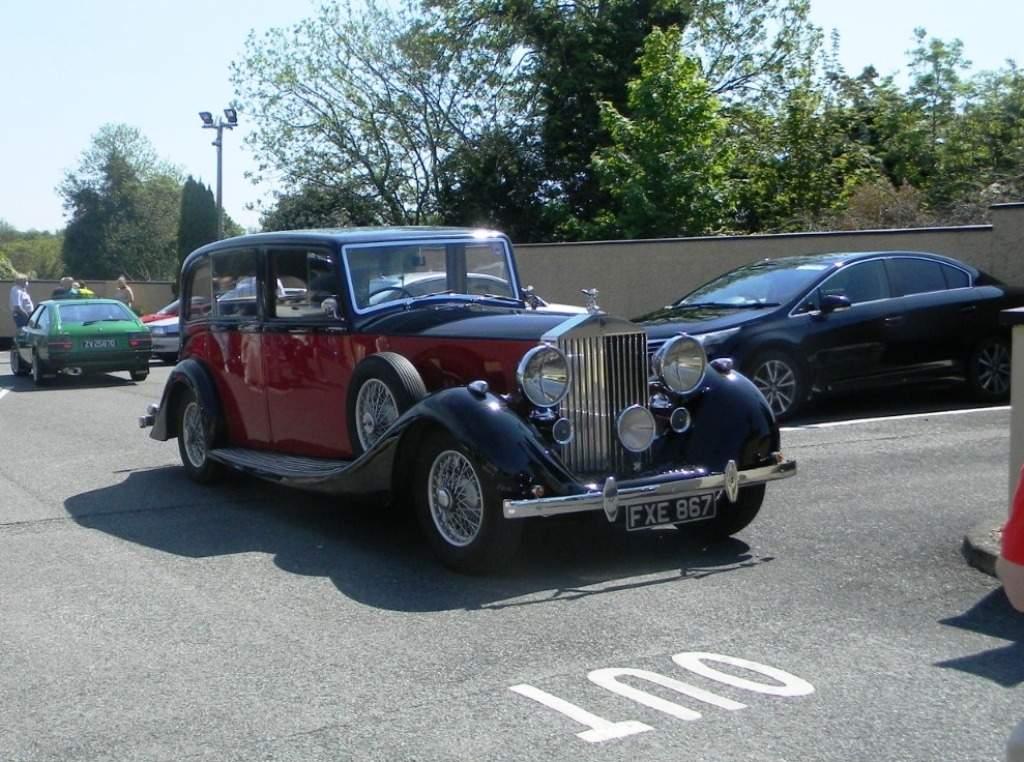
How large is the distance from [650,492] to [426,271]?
2700mm

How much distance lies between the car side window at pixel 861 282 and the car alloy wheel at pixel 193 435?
613 centimetres

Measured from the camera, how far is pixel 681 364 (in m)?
7.09

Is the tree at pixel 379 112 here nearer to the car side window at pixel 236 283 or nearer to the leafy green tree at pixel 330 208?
the leafy green tree at pixel 330 208

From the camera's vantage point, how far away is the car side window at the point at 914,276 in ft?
41.3

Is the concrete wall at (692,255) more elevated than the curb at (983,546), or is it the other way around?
the concrete wall at (692,255)

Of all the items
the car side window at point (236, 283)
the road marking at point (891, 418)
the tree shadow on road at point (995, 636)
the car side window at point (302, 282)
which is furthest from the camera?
the road marking at point (891, 418)

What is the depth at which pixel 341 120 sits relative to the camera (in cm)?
3925

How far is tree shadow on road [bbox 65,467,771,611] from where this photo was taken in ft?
21.0

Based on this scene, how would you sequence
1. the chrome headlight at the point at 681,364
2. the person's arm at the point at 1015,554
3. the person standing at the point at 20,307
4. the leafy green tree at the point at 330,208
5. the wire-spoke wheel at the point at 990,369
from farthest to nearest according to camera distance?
the leafy green tree at the point at 330,208 → the person standing at the point at 20,307 → the wire-spoke wheel at the point at 990,369 → the chrome headlight at the point at 681,364 → the person's arm at the point at 1015,554

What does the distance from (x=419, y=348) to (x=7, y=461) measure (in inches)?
214

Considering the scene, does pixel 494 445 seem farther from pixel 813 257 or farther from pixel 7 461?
pixel 813 257

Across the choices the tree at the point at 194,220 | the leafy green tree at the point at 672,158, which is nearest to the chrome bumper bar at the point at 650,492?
the leafy green tree at the point at 672,158

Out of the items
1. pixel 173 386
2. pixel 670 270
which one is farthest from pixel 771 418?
A: pixel 670 270

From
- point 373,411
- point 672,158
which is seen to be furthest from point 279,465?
point 672,158
